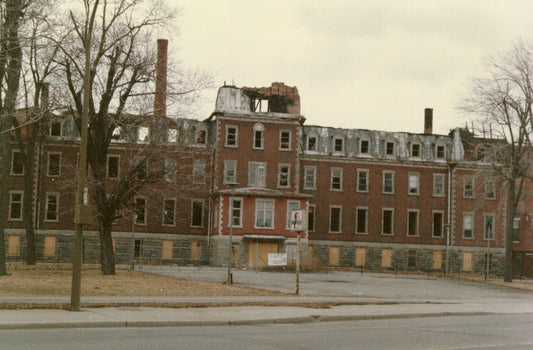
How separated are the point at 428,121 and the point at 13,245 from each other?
43.3 meters

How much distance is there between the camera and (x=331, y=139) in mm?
73062

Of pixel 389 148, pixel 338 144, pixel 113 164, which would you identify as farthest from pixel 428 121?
pixel 113 164

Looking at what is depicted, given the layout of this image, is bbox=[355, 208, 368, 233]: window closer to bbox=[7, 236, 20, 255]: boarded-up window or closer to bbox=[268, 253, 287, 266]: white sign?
bbox=[7, 236, 20, 255]: boarded-up window

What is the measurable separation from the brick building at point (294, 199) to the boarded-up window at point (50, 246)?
87 mm

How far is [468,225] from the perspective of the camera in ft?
247

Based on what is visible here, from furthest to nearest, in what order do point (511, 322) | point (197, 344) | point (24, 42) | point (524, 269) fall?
point (524, 269) → point (24, 42) → point (511, 322) → point (197, 344)

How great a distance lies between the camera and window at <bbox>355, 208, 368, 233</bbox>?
73025 mm

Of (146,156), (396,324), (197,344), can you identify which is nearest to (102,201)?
(146,156)

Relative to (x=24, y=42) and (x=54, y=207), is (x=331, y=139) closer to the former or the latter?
(x=54, y=207)

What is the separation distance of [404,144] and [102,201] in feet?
142

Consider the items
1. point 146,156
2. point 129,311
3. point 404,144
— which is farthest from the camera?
point 404,144

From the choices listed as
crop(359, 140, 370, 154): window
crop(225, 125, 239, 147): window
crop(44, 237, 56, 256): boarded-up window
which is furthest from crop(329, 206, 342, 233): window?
crop(44, 237, 56, 256): boarded-up window

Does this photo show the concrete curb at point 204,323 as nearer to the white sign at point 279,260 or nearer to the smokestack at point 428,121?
the white sign at point 279,260

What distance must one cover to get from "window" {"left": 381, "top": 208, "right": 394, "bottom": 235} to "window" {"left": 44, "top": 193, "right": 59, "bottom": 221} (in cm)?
3079
